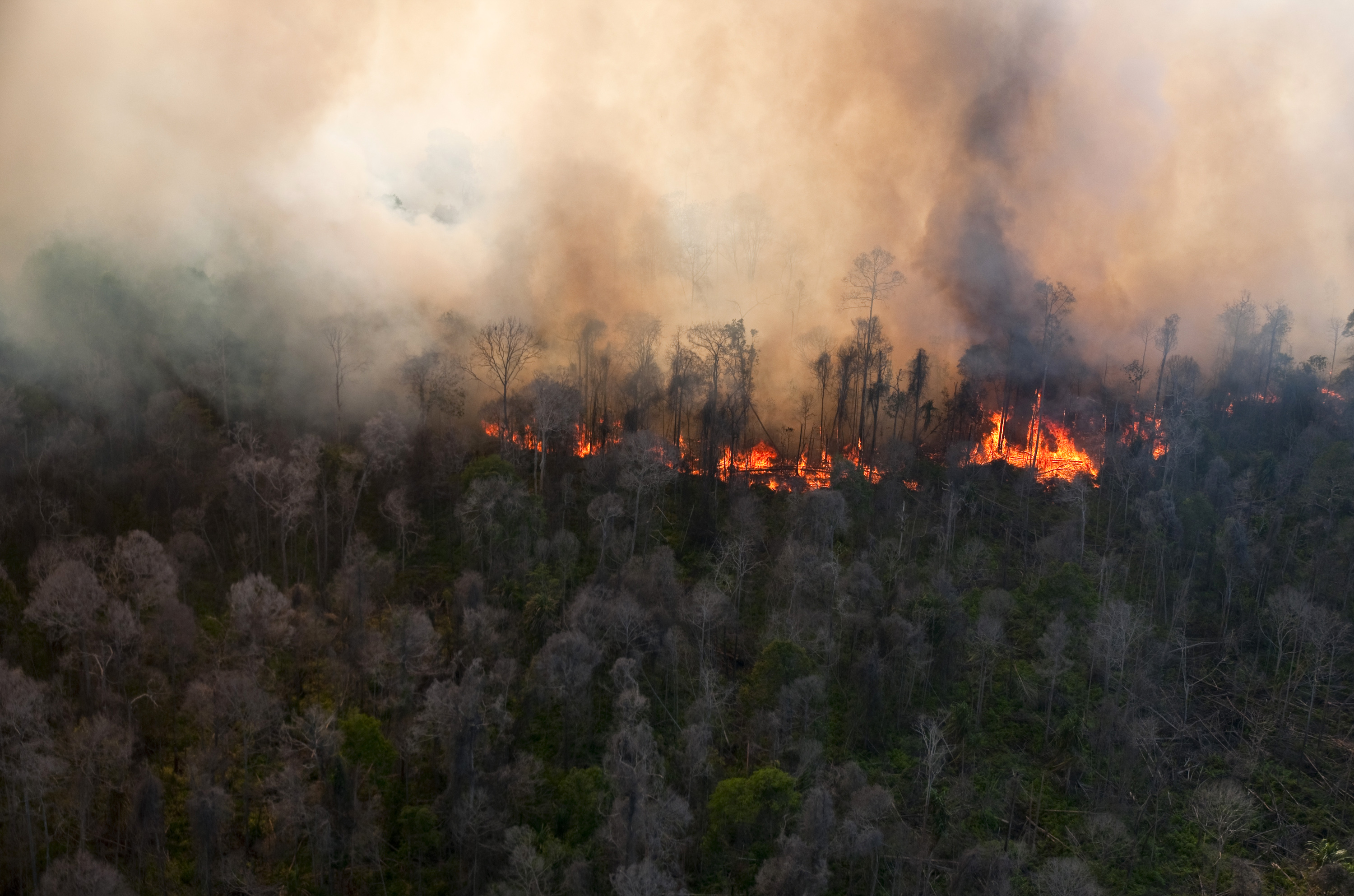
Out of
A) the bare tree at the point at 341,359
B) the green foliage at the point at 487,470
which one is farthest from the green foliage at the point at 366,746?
the bare tree at the point at 341,359

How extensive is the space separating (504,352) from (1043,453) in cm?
3672

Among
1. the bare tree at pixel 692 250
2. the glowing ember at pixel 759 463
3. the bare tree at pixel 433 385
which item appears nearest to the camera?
the glowing ember at pixel 759 463

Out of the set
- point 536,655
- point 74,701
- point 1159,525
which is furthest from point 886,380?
point 74,701

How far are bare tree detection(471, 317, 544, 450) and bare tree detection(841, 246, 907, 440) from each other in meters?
22.6

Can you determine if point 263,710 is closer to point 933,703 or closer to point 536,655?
point 536,655

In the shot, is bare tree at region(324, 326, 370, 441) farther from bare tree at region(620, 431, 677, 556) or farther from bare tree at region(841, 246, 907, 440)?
bare tree at region(841, 246, 907, 440)

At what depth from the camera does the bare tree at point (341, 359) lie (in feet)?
Result: 217

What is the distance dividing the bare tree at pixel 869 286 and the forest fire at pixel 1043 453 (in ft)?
27.8

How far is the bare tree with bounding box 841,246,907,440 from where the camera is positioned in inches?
2867

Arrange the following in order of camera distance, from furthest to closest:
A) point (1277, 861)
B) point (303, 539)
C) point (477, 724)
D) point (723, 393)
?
1. point (723, 393)
2. point (303, 539)
3. point (477, 724)
4. point (1277, 861)

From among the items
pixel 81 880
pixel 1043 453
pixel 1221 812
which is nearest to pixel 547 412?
pixel 81 880

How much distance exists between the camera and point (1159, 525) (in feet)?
190

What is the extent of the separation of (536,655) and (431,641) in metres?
4.78

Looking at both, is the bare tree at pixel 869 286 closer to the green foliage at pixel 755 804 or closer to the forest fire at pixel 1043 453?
the forest fire at pixel 1043 453
